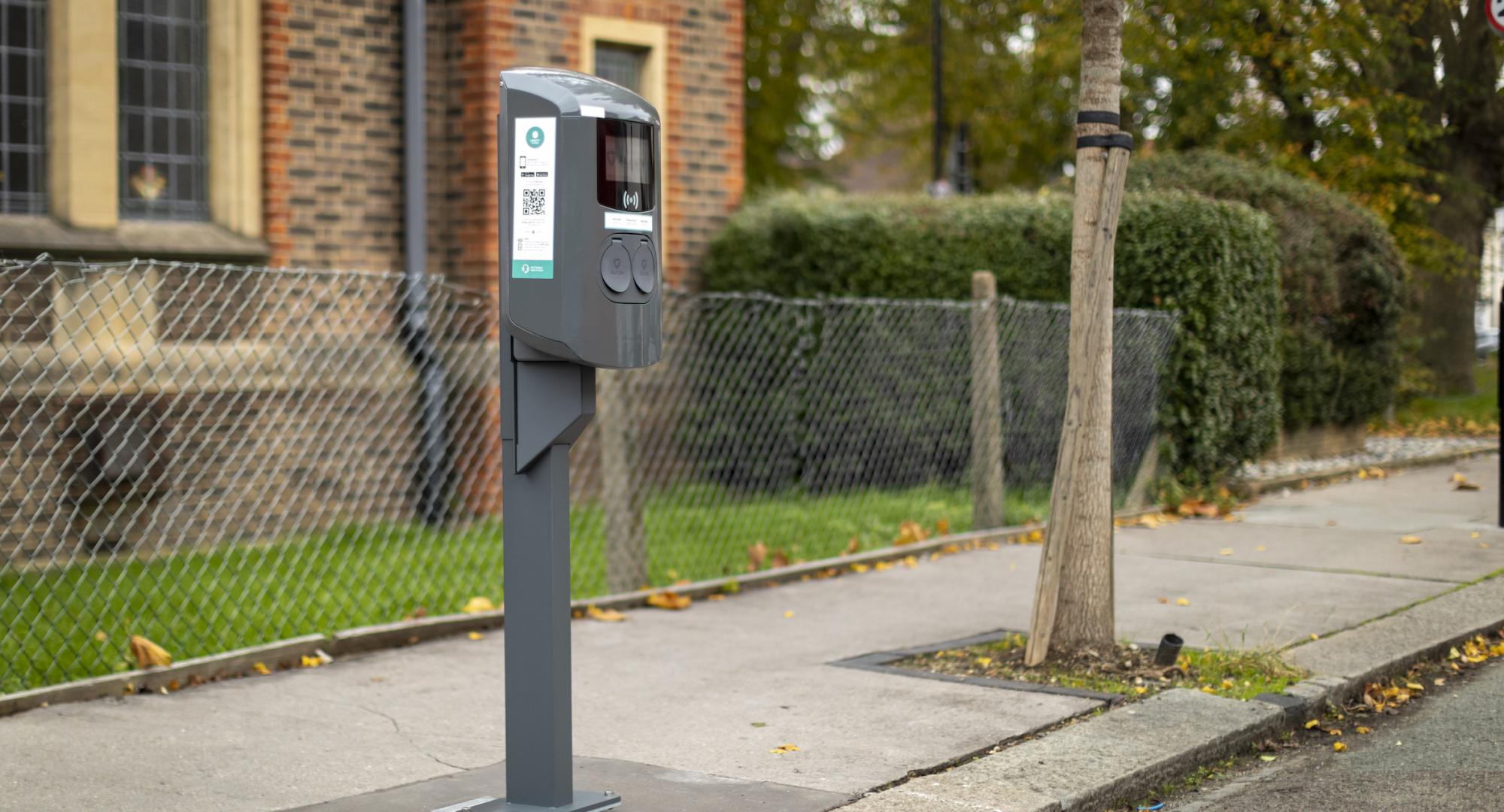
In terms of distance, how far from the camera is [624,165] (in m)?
3.71

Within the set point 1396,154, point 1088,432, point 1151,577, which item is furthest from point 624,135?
point 1396,154

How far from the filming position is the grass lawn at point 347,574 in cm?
644

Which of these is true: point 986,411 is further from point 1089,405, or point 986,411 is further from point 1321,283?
point 1321,283

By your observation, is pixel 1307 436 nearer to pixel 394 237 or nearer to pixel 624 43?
pixel 624 43

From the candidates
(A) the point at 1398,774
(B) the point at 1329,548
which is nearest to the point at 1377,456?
(B) the point at 1329,548

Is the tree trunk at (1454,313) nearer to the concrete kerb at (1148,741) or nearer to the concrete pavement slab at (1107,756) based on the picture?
the concrete kerb at (1148,741)

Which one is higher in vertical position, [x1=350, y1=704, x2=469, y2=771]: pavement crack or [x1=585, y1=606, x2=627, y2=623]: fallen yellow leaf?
[x1=350, y1=704, x2=469, y2=771]: pavement crack

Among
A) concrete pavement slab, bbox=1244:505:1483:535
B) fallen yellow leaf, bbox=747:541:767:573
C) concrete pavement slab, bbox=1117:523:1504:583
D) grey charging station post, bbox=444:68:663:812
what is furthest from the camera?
concrete pavement slab, bbox=1244:505:1483:535

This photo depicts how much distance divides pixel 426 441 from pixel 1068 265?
4.96 m

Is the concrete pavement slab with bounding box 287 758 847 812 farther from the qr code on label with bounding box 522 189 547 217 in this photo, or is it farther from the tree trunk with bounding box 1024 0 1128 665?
the tree trunk with bounding box 1024 0 1128 665

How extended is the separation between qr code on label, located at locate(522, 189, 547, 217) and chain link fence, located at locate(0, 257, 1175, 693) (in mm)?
3558

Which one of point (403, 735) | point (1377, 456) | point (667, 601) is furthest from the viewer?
point (1377, 456)

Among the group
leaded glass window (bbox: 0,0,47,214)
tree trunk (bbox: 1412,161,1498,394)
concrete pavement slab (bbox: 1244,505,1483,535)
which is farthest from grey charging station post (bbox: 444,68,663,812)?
tree trunk (bbox: 1412,161,1498,394)

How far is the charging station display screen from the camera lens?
12.0ft
